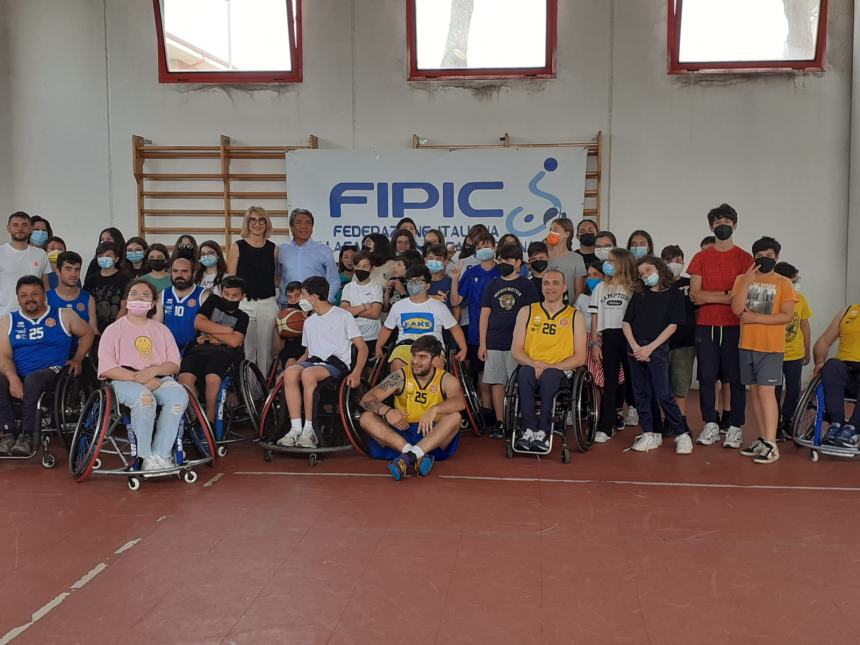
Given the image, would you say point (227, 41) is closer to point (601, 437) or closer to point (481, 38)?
point (481, 38)

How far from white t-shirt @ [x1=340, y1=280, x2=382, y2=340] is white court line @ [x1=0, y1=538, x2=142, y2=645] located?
→ 7.16ft


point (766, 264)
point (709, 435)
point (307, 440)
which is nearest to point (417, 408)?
point (307, 440)

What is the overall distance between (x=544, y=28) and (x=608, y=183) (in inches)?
52.6

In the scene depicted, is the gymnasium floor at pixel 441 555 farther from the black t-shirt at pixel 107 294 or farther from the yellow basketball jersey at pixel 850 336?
the black t-shirt at pixel 107 294

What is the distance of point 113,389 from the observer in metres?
3.70

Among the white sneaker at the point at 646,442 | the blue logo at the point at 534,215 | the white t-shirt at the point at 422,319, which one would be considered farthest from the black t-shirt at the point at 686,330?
the blue logo at the point at 534,215

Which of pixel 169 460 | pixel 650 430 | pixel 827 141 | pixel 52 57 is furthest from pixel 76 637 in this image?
pixel 827 141

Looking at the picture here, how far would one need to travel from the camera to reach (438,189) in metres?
6.61

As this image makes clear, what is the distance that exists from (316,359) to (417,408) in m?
0.64

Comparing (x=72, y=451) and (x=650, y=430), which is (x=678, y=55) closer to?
(x=650, y=430)

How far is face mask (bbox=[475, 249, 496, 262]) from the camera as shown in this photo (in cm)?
480

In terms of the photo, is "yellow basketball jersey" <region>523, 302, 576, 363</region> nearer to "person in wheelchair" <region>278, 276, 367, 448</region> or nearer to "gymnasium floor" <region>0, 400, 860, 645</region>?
"gymnasium floor" <region>0, 400, 860, 645</region>

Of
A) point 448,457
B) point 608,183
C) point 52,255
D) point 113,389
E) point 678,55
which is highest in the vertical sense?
point 678,55

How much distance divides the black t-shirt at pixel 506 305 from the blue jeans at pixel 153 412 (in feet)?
5.72
